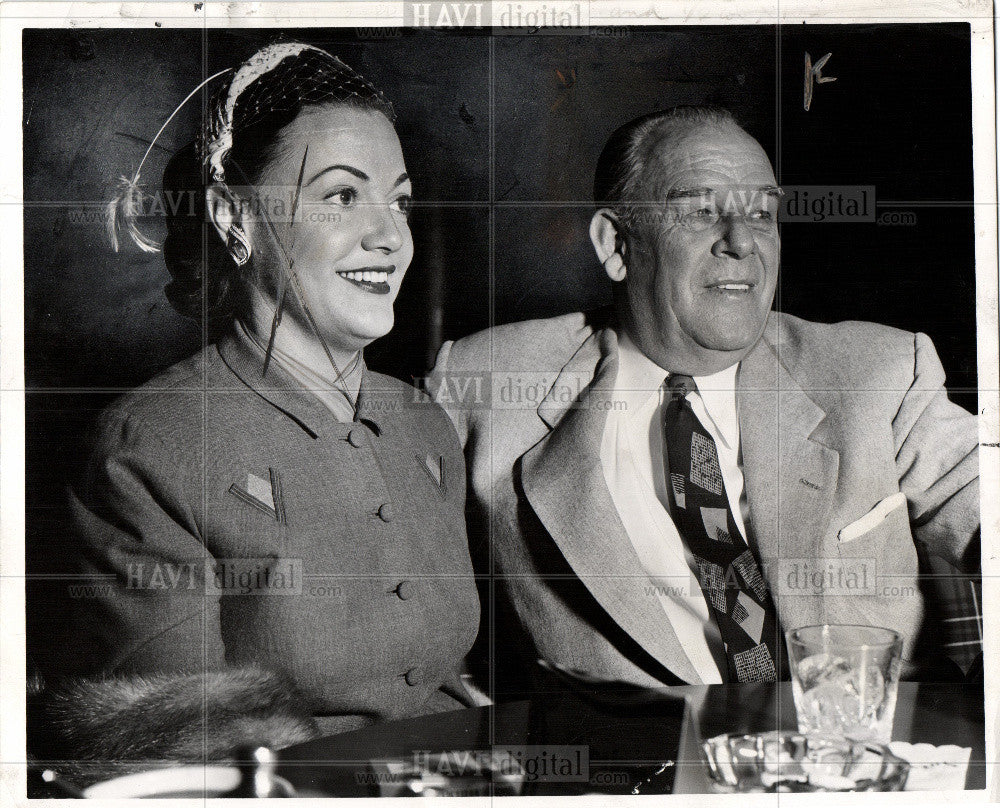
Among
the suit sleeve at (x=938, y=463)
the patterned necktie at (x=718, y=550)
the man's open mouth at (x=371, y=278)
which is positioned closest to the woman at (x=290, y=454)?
the man's open mouth at (x=371, y=278)

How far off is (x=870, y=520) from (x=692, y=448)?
0.37 m

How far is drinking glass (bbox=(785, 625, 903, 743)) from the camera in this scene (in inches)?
61.3

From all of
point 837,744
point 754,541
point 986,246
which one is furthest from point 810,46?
point 837,744

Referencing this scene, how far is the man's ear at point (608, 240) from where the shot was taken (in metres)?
1.72

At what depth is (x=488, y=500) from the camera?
1.72m

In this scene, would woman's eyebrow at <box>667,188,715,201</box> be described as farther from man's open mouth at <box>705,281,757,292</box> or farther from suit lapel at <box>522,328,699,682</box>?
suit lapel at <box>522,328,699,682</box>

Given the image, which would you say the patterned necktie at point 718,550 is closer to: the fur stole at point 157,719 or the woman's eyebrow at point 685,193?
the woman's eyebrow at point 685,193

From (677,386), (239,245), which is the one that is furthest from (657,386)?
(239,245)

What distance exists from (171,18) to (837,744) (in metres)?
1.86

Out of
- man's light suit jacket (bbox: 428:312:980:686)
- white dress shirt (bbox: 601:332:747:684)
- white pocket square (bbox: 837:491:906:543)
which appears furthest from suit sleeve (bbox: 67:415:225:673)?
white pocket square (bbox: 837:491:906:543)

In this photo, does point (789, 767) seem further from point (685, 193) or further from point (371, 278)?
point (371, 278)

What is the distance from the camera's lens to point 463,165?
1728 mm

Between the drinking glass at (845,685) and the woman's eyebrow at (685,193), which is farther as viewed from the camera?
the woman's eyebrow at (685,193)

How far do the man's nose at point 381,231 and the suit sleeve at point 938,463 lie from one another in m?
1.04
